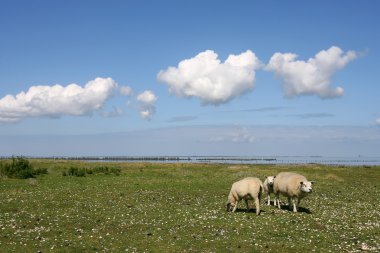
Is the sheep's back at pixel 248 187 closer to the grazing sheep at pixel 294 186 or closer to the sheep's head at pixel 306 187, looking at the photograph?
the grazing sheep at pixel 294 186

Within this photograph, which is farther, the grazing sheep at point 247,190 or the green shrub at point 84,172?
the green shrub at point 84,172

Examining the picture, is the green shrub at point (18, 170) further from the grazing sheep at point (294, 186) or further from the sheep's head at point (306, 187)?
the sheep's head at point (306, 187)

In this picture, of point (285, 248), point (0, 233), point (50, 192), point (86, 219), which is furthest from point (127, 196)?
point (285, 248)

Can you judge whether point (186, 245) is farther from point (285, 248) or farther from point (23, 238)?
point (23, 238)

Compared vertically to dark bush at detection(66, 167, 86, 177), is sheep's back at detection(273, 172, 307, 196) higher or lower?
higher

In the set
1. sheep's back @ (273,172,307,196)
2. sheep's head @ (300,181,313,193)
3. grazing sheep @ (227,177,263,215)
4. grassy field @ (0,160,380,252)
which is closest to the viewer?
grassy field @ (0,160,380,252)

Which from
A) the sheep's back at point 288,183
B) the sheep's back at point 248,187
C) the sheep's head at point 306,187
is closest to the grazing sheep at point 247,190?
the sheep's back at point 248,187

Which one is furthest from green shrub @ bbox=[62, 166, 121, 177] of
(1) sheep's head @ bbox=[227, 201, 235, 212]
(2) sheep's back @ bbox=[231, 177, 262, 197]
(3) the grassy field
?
(2) sheep's back @ bbox=[231, 177, 262, 197]

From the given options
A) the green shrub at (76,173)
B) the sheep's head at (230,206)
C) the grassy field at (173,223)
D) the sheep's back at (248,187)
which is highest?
the sheep's back at (248,187)

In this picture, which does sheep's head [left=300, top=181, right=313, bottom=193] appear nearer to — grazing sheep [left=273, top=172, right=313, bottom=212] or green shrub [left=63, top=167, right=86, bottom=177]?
grazing sheep [left=273, top=172, right=313, bottom=212]

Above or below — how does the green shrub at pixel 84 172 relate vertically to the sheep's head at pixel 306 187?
below

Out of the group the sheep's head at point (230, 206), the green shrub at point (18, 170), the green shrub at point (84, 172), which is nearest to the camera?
Answer: the sheep's head at point (230, 206)

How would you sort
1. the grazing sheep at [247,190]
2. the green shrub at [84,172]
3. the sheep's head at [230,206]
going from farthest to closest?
the green shrub at [84,172] → the sheep's head at [230,206] → the grazing sheep at [247,190]

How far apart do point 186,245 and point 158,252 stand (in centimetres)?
153
